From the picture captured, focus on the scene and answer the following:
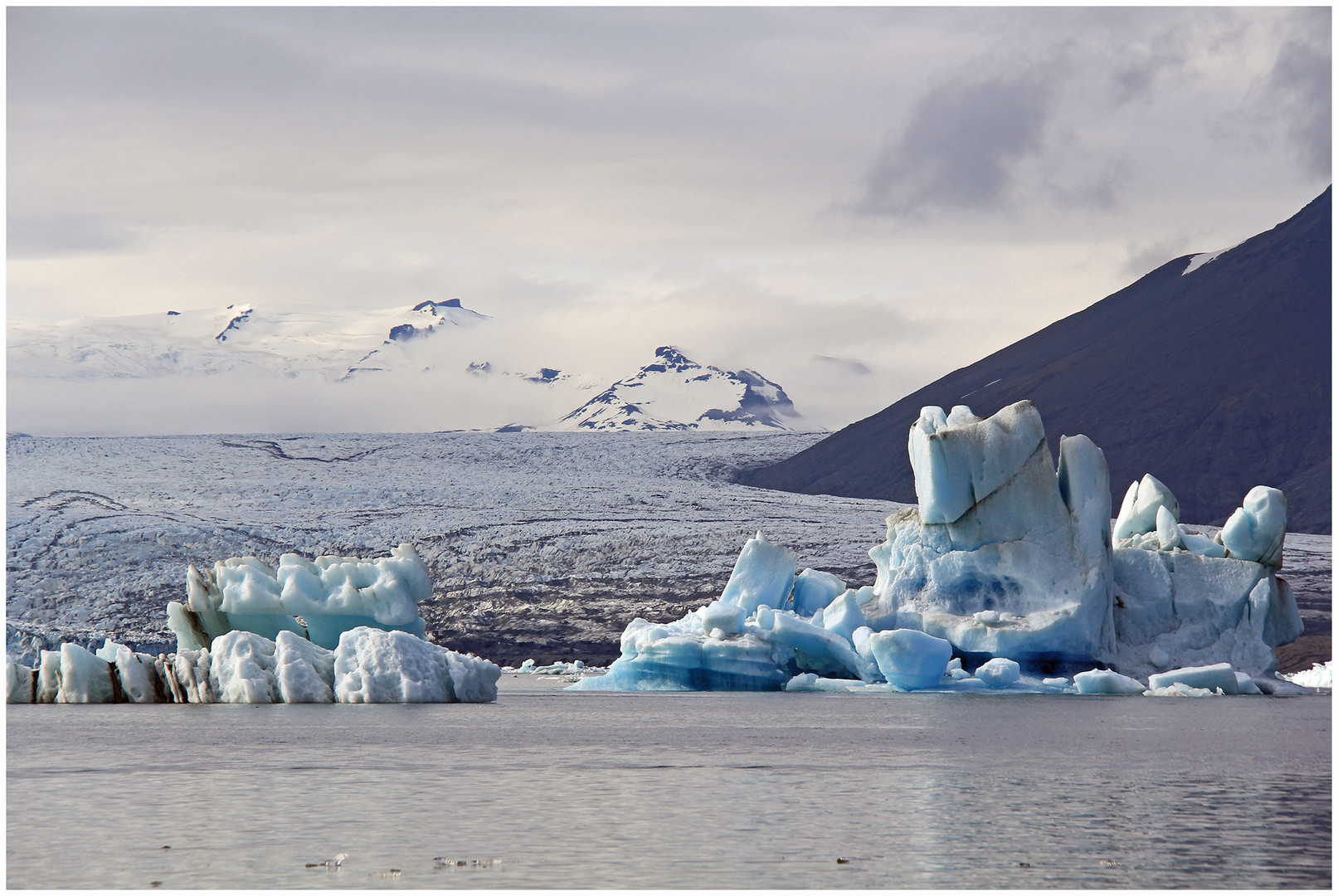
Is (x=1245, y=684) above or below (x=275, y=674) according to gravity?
below

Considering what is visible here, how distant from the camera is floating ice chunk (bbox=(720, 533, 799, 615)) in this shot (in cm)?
3259

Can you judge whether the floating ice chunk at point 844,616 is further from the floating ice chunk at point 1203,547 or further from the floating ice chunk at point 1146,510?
the floating ice chunk at point 1146,510

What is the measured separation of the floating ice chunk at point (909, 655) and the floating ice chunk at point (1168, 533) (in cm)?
602

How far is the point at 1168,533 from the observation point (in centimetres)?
3275

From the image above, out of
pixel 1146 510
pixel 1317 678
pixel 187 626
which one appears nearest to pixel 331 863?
pixel 187 626

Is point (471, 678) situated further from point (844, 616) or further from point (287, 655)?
point (844, 616)

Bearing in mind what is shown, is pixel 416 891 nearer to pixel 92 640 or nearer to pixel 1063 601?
pixel 1063 601

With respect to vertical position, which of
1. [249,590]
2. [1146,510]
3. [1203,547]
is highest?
[1146,510]

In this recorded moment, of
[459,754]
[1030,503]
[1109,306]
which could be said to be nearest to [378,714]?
[459,754]

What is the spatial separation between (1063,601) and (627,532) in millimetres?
39906

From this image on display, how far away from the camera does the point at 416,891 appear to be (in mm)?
9477

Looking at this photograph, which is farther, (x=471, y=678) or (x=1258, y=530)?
(x=1258, y=530)

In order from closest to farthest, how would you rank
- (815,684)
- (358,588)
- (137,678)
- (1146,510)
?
(137,678) < (358,588) < (815,684) < (1146,510)

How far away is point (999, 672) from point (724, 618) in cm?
524
